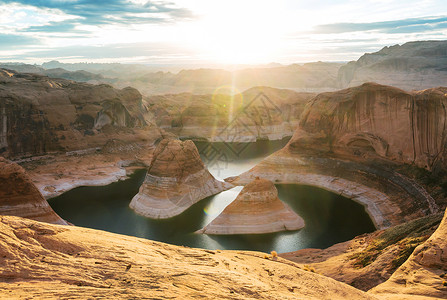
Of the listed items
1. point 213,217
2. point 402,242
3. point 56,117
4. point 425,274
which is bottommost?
point 213,217

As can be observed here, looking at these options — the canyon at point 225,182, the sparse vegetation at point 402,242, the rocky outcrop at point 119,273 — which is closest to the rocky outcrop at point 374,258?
the sparse vegetation at point 402,242

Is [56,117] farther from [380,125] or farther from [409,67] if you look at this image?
[409,67]

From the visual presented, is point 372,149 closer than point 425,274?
No

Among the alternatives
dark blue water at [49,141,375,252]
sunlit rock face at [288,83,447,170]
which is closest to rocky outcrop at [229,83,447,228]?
sunlit rock face at [288,83,447,170]

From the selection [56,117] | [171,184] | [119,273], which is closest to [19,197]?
[171,184]

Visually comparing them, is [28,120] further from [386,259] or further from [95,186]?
[386,259]

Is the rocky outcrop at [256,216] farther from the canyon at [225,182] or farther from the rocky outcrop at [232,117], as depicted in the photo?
the rocky outcrop at [232,117]
